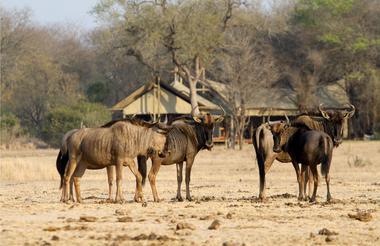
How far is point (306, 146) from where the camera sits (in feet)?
65.0

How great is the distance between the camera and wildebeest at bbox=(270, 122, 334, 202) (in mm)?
19750

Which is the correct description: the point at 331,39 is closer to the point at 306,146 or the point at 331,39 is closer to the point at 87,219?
the point at 306,146

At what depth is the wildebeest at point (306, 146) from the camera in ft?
64.8

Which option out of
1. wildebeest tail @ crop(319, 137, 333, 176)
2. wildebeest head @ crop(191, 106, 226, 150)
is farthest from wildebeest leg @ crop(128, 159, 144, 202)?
wildebeest tail @ crop(319, 137, 333, 176)

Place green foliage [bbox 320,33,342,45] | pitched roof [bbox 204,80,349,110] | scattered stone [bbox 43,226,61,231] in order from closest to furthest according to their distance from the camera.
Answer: scattered stone [bbox 43,226,61,231] < pitched roof [bbox 204,80,349,110] < green foliage [bbox 320,33,342,45]

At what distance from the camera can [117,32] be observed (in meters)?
62.5

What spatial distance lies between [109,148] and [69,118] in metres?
41.2

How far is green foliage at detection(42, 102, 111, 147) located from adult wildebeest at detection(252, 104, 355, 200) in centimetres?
3771

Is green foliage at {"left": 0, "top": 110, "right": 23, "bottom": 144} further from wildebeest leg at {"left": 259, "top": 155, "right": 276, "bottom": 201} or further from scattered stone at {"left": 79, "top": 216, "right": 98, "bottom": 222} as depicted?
scattered stone at {"left": 79, "top": 216, "right": 98, "bottom": 222}

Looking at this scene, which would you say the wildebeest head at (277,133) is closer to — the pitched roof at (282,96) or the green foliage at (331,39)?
the pitched roof at (282,96)

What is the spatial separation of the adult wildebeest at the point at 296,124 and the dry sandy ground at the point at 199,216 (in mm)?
767

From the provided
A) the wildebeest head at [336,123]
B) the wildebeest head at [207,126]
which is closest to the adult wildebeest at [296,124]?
the wildebeest head at [336,123]

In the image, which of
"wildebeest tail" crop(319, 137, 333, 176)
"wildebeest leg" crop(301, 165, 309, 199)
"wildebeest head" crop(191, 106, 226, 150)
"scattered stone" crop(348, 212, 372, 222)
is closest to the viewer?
"scattered stone" crop(348, 212, 372, 222)

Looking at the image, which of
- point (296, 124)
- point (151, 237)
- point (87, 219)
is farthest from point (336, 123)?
point (151, 237)
